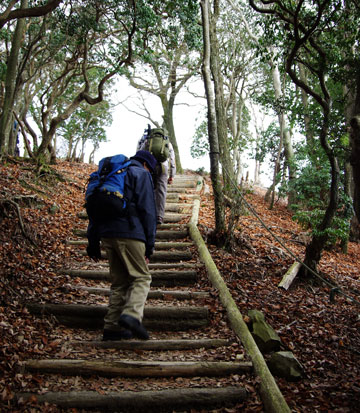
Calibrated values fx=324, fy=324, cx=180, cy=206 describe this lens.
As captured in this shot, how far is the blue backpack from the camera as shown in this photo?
10.8 feet

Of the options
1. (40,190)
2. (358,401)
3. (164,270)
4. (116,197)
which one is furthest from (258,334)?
(40,190)

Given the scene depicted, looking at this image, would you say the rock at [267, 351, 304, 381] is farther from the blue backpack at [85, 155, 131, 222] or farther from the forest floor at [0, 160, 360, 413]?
the blue backpack at [85, 155, 131, 222]

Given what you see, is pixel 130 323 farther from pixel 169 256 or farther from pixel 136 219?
pixel 169 256

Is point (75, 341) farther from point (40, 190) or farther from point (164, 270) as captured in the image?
point (40, 190)

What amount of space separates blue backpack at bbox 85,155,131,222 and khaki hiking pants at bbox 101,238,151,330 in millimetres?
298

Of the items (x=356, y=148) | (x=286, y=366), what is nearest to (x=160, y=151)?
(x=356, y=148)

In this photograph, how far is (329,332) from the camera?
4336mm

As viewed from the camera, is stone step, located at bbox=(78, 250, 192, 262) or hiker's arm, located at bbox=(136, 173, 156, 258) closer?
hiker's arm, located at bbox=(136, 173, 156, 258)

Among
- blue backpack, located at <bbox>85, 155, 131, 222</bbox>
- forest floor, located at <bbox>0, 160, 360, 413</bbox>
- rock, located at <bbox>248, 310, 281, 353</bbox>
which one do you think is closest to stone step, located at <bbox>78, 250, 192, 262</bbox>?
forest floor, located at <bbox>0, 160, 360, 413</bbox>

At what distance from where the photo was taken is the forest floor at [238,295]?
3193 mm

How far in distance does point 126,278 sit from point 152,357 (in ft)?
2.89

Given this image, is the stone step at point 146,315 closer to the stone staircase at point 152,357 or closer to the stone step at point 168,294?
the stone staircase at point 152,357

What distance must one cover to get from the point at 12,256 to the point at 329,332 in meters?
4.49

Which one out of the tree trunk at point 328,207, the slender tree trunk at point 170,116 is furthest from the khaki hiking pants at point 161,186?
the slender tree trunk at point 170,116
